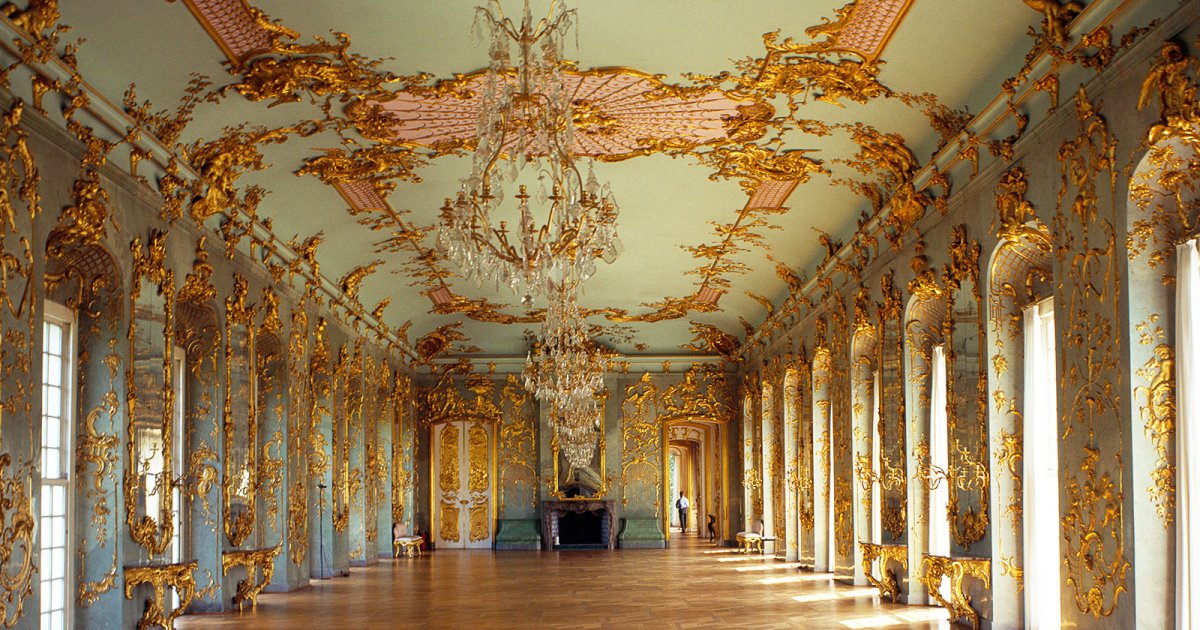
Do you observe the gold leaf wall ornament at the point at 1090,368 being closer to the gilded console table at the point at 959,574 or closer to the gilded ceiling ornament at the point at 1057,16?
the gilded ceiling ornament at the point at 1057,16

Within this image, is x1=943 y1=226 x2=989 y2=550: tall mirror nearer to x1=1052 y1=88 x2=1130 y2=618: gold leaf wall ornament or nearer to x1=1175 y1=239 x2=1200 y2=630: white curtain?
x1=1052 y1=88 x2=1130 y2=618: gold leaf wall ornament

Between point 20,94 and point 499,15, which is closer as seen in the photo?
point 20,94

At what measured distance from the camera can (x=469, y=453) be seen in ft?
90.1

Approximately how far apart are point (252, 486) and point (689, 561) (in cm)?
973

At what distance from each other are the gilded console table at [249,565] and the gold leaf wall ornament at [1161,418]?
9.32m

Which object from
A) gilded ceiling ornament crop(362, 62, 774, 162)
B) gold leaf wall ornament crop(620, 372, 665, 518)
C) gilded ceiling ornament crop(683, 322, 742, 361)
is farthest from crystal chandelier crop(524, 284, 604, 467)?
gilded ceiling ornament crop(683, 322, 742, 361)

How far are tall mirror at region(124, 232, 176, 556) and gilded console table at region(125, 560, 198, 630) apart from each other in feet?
1.38

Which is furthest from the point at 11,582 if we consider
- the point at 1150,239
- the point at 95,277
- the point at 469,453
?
the point at 469,453

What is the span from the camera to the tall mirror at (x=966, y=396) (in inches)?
404

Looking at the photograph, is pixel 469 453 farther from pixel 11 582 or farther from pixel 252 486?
pixel 11 582

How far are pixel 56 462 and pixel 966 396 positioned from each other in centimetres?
756

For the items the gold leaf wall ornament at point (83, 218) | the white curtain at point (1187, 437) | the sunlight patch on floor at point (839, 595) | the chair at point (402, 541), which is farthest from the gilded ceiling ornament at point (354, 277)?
the white curtain at point (1187, 437)

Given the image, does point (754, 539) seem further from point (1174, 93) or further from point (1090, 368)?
point (1174, 93)

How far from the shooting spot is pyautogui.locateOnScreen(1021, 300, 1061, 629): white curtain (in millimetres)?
9648
